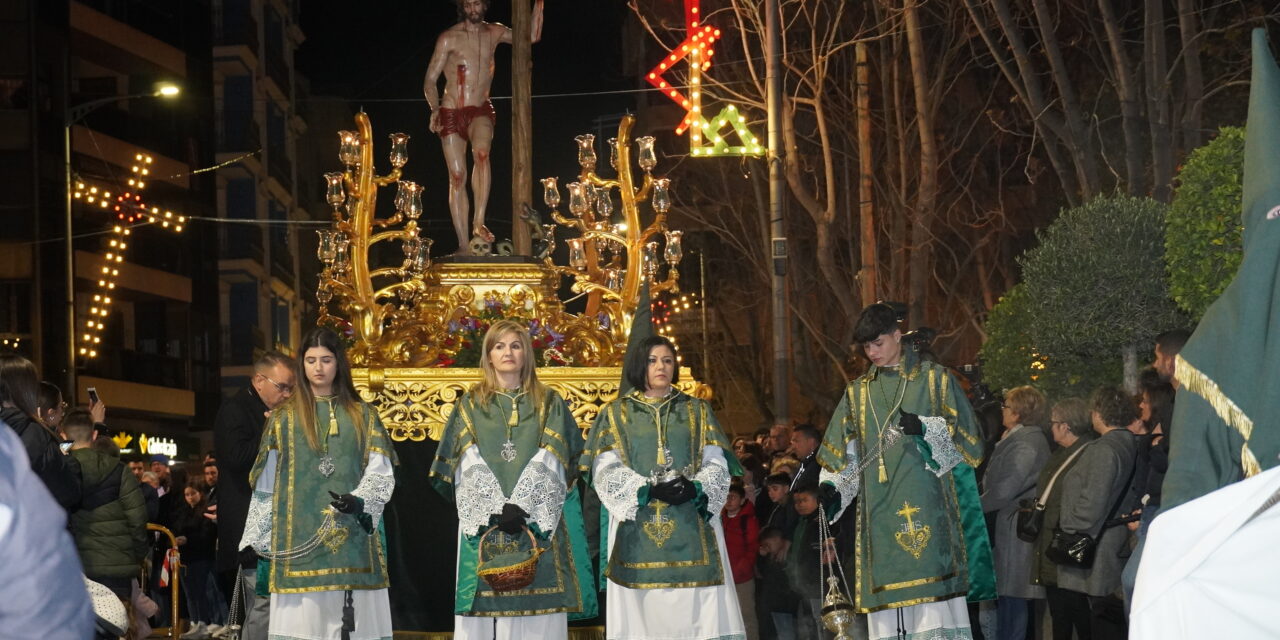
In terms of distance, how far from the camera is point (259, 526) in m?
7.98

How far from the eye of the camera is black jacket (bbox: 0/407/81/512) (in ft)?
21.1

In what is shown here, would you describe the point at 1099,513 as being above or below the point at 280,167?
below

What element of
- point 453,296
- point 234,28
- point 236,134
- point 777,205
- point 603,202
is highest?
point 234,28

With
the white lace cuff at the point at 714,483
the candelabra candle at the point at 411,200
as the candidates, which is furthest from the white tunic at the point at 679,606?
the candelabra candle at the point at 411,200

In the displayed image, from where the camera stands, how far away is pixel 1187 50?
13.7 m

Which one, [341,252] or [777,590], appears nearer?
[777,590]

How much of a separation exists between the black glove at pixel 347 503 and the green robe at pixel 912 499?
2.36 metres

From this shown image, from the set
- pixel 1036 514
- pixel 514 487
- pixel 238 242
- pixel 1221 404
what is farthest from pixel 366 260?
pixel 238 242

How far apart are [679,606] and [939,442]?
1.53 metres

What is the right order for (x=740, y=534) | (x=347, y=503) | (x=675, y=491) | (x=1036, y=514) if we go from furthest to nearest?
(x=740, y=534), (x=1036, y=514), (x=347, y=503), (x=675, y=491)

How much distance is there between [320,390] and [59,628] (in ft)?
18.5

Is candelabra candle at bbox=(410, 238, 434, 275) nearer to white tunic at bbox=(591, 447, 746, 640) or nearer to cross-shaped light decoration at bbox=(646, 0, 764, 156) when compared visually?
white tunic at bbox=(591, 447, 746, 640)

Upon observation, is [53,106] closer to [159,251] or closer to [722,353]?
[159,251]

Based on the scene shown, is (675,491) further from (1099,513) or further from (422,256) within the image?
(422,256)
